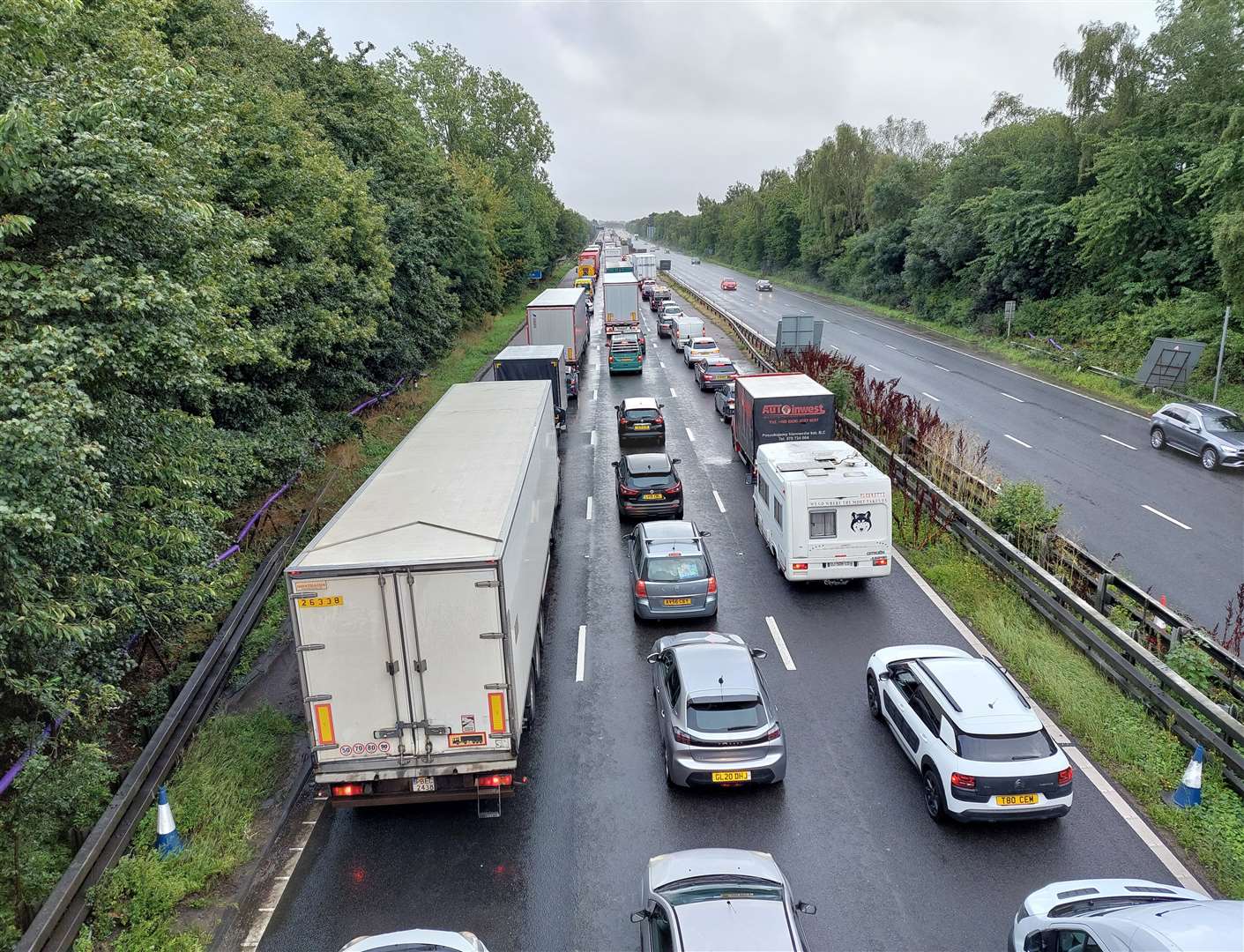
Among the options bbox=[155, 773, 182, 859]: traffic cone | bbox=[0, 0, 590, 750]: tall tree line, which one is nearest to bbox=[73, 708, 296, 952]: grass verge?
bbox=[155, 773, 182, 859]: traffic cone

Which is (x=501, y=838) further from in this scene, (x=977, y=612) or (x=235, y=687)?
(x=977, y=612)

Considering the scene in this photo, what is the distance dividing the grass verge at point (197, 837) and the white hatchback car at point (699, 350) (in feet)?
102

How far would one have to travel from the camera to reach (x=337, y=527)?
32.7 ft

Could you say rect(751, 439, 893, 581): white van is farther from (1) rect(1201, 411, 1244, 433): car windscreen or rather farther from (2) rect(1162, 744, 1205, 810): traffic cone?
(1) rect(1201, 411, 1244, 433): car windscreen

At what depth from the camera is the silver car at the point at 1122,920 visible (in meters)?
5.49

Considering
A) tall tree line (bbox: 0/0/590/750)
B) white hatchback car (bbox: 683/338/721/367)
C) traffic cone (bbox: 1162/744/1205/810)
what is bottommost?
traffic cone (bbox: 1162/744/1205/810)

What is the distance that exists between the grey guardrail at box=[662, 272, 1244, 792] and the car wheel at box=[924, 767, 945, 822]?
338cm

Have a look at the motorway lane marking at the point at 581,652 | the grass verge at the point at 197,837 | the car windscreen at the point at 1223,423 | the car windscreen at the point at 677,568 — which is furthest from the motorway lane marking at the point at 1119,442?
the grass verge at the point at 197,837

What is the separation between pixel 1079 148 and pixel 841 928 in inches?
1928

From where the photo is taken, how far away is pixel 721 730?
396 inches

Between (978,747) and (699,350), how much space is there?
32.8m

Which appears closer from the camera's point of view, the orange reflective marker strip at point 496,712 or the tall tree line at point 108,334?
the tall tree line at point 108,334

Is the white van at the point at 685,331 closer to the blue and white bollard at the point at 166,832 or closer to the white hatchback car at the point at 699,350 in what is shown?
the white hatchback car at the point at 699,350

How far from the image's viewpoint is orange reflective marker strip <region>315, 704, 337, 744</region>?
29.2 feet
